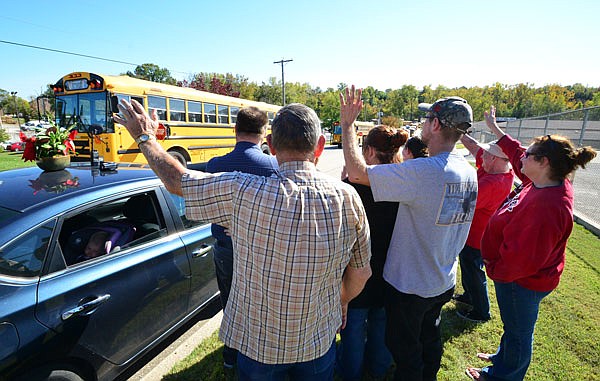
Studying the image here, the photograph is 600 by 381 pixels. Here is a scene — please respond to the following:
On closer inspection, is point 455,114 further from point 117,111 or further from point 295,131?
point 117,111

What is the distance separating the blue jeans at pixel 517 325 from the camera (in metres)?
2.20

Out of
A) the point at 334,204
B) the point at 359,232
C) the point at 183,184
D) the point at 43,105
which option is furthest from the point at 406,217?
the point at 43,105

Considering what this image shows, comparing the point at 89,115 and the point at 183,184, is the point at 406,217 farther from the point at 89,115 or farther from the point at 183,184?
the point at 89,115

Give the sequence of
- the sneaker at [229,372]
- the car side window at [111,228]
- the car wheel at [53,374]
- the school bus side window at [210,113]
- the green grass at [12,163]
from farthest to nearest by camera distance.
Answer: the green grass at [12,163], the school bus side window at [210,113], the sneaker at [229,372], the car side window at [111,228], the car wheel at [53,374]

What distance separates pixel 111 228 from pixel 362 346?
2.28 metres

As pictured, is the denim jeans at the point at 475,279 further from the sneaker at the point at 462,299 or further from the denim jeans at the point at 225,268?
the denim jeans at the point at 225,268

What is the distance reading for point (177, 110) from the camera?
10.5 m

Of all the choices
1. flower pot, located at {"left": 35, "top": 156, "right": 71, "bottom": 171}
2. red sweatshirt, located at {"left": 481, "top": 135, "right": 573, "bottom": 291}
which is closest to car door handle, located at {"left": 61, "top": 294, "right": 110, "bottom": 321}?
flower pot, located at {"left": 35, "top": 156, "right": 71, "bottom": 171}

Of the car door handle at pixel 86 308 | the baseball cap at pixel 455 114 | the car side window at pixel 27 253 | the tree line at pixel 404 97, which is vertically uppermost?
the tree line at pixel 404 97

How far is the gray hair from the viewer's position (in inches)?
49.2

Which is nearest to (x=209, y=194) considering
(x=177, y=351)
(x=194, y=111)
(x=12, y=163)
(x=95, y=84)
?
(x=177, y=351)

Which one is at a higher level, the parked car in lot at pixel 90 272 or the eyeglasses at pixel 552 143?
the eyeglasses at pixel 552 143

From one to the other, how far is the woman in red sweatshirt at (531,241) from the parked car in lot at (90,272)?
250 centimetres

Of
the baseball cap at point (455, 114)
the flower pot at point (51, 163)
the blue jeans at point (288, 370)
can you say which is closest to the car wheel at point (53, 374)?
the blue jeans at point (288, 370)
